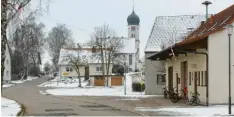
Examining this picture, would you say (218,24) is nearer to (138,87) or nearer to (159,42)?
(159,42)

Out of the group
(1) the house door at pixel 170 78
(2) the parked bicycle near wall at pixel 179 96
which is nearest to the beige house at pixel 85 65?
(1) the house door at pixel 170 78

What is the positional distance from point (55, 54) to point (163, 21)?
68.0 metres

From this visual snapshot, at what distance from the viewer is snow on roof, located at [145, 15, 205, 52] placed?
4859 centimetres

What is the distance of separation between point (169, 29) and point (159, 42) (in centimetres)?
216

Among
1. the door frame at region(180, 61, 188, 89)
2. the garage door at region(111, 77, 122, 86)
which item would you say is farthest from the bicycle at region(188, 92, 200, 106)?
the garage door at region(111, 77, 122, 86)

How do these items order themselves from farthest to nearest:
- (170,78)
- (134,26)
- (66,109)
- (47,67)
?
(47,67), (134,26), (170,78), (66,109)

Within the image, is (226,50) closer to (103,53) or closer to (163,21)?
(163,21)

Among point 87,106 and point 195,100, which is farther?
point 195,100

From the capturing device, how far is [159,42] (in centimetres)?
4872

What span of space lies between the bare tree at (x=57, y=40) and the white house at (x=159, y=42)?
67.0 metres

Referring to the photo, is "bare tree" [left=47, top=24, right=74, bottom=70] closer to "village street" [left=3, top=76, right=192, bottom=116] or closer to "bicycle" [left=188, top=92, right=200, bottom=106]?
"village street" [left=3, top=76, right=192, bottom=116]

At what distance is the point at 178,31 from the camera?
4975 cm

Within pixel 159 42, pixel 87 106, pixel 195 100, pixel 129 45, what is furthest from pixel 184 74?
pixel 129 45

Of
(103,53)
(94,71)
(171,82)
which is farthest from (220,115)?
(94,71)
